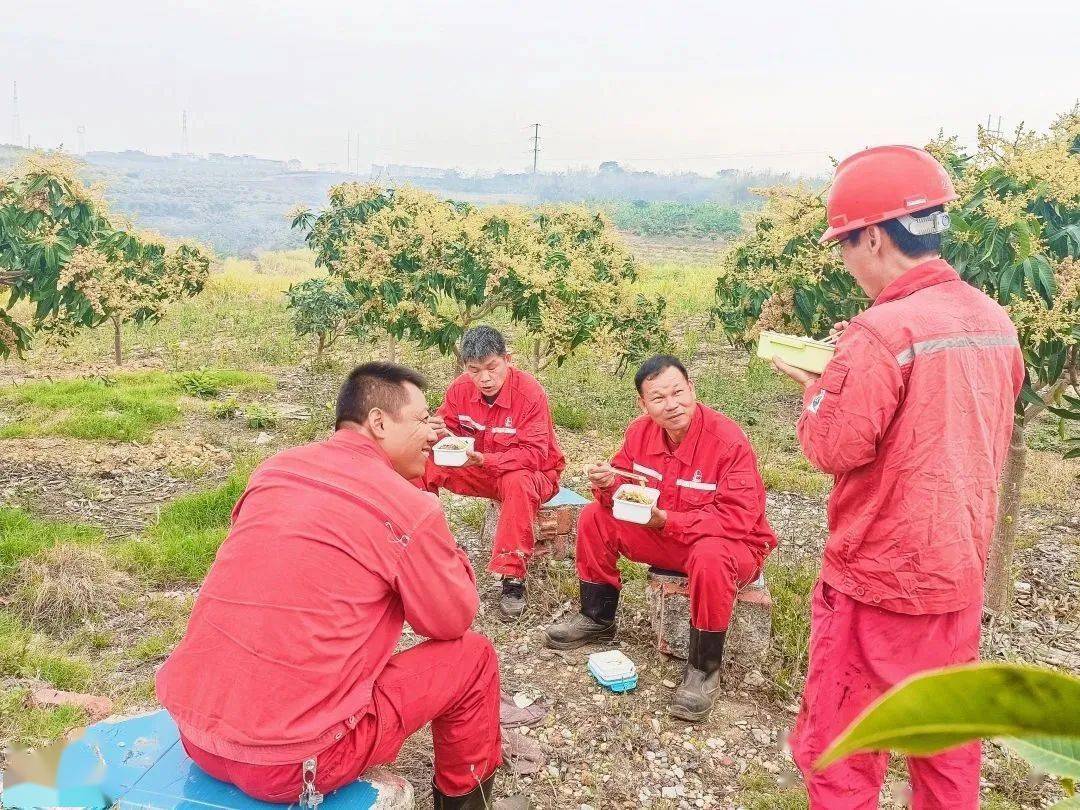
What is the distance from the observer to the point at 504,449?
14.4 ft

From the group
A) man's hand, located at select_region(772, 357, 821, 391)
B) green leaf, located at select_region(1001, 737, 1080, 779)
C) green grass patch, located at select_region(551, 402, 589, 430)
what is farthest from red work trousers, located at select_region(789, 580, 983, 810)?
green grass patch, located at select_region(551, 402, 589, 430)

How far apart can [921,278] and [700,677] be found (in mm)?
1813

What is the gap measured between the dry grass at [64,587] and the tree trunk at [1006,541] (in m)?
3.99

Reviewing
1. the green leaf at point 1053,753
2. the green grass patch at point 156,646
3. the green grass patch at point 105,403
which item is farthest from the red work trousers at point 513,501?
the green leaf at point 1053,753

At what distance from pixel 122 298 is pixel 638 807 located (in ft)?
13.7

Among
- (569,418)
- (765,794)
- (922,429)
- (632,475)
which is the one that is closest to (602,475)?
(632,475)

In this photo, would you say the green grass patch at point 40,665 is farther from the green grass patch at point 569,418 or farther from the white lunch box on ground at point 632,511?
the green grass patch at point 569,418

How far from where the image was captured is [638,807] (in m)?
2.69

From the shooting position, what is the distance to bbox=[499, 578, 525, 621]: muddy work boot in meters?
3.94

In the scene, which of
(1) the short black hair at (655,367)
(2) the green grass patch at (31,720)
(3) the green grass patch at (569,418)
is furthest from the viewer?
(3) the green grass patch at (569,418)

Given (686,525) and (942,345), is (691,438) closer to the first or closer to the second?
(686,525)

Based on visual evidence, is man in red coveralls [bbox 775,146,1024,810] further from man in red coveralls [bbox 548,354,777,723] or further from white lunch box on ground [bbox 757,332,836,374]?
man in red coveralls [bbox 548,354,777,723]

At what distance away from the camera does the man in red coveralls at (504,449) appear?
3.97 m

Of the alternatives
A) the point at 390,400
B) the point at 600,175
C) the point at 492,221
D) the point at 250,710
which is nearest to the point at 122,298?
the point at 492,221
